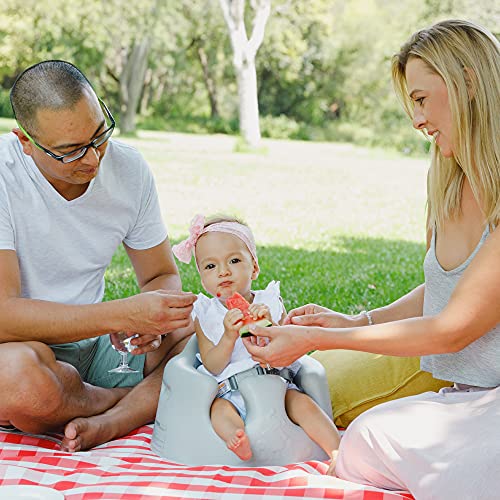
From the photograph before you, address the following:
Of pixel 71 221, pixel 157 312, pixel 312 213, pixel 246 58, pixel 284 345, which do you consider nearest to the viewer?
pixel 284 345

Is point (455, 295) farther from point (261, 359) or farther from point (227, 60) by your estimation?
point (227, 60)

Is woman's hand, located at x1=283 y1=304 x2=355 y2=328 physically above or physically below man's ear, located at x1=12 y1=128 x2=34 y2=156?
below

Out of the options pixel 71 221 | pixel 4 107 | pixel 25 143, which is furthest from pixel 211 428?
pixel 4 107

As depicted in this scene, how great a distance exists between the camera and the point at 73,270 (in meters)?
3.35

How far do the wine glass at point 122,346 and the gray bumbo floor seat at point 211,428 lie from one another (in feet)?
0.68

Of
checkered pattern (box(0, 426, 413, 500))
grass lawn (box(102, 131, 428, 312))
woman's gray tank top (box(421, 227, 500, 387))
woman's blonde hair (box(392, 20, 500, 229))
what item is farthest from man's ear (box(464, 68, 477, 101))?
grass lawn (box(102, 131, 428, 312))

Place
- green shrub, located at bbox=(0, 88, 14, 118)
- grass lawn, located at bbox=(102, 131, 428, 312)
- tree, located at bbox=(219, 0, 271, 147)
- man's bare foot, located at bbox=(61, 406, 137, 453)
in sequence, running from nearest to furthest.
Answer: man's bare foot, located at bbox=(61, 406, 137, 453) < grass lawn, located at bbox=(102, 131, 428, 312) < tree, located at bbox=(219, 0, 271, 147) < green shrub, located at bbox=(0, 88, 14, 118)

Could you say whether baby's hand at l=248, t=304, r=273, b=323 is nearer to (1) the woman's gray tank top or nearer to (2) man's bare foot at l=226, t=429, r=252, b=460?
(2) man's bare foot at l=226, t=429, r=252, b=460

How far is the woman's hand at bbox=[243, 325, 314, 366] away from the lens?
268cm

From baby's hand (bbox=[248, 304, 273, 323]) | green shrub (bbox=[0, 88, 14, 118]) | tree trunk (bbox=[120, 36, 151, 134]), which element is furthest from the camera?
green shrub (bbox=[0, 88, 14, 118])

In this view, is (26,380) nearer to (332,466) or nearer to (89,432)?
(89,432)

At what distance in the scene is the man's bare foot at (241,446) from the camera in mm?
2887

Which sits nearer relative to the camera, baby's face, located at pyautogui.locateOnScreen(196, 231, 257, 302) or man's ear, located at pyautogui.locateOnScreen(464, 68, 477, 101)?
man's ear, located at pyautogui.locateOnScreen(464, 68, 477, 101)

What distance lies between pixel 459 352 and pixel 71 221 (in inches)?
59.4
